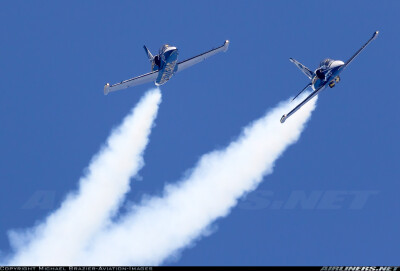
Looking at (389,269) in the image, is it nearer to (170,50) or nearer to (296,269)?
(296,269)

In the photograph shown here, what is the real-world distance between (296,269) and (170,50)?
66908 mm

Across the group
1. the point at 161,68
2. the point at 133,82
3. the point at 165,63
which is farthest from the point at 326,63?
the point at 133,82

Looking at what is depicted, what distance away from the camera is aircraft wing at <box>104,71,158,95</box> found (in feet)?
602

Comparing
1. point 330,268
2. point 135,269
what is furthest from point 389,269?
point 135,269

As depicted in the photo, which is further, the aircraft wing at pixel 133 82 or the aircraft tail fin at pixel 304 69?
the aircraft wing at pixel 133 82

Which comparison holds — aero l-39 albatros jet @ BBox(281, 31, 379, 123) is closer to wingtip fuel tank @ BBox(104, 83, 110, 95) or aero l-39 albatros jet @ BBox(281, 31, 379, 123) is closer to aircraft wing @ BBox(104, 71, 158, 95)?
aircraft wing @ BBox(104, 71, 158, 95)

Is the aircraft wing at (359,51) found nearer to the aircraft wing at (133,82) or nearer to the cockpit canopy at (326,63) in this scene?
the cockpit canopy at (326,63)

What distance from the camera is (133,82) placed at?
185125 mm

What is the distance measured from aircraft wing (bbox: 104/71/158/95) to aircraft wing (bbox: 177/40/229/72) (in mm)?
7071

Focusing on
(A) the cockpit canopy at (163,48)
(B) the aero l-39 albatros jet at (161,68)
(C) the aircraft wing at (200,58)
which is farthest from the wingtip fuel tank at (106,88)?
(C) the aircraft wing at (200,58)

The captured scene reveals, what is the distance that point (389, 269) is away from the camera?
129000 millimetres

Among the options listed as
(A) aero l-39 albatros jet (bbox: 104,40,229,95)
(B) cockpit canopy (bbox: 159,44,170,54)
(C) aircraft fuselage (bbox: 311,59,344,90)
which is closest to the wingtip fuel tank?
(A) aero l-39 albatros jet (bbox: 104,40,229,95)

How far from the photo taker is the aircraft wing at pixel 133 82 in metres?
183

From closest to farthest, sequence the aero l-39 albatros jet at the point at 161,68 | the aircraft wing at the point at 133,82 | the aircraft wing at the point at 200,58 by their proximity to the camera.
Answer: the aero l-39 albatros jet at the point at 161,68
the aircraft wing at the point at 133,82
the aircraft wing at the point at 200,58
